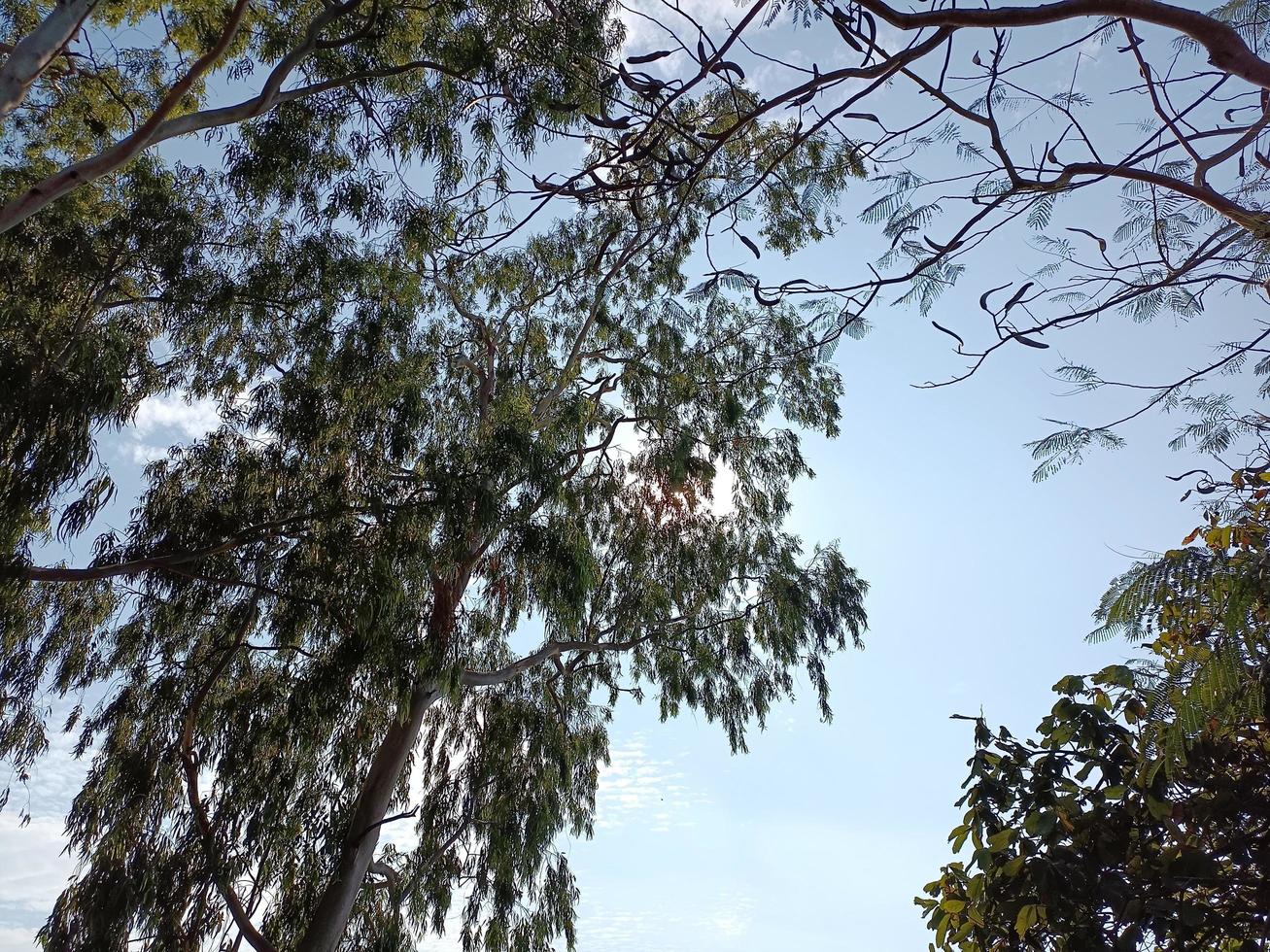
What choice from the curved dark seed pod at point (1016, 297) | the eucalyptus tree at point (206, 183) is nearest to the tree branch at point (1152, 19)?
the curved dark seed pod at point (1016, 297)

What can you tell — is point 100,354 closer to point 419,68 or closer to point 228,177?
point 228,177

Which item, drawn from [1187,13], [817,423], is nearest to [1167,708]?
[1187,13]

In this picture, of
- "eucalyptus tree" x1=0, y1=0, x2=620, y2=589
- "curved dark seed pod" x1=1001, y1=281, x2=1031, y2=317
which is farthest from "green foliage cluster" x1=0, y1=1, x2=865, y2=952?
"curved dark seed pod" x1=1001, y1=281, x2=1031, y2=317

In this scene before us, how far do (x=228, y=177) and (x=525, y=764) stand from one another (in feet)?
14.0

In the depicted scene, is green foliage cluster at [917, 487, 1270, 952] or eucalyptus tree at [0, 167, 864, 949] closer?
green foliage cluster at [917, 487, 1270, 952]

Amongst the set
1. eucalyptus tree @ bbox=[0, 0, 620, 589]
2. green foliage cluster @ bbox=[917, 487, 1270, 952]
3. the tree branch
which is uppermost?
eucalyptus tree @ bbox=[0, 0, 620, 589]

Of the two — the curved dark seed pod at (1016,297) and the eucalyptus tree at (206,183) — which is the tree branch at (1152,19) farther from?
the eucalyptus tree at (206,183)

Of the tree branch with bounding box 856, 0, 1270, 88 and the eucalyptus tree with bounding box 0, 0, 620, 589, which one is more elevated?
the eucalyptus tree with bounding box 0, 0, 620, 589

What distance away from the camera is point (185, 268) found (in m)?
5.44

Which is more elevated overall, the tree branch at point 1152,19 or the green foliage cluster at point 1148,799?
the tree branch at point 1152,19

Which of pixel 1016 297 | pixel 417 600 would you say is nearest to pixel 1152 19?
pixel 1016 297

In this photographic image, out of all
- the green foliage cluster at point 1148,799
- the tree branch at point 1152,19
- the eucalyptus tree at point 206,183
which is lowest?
the green foliage cluster at point 1148,799

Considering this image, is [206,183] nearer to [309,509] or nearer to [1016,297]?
[309,509]

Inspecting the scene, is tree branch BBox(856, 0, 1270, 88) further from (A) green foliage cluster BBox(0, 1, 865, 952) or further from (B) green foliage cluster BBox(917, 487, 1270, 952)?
(A) green foliage cluster BBox(0, 1, 865, 952)
